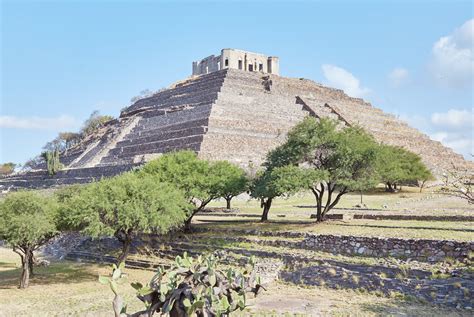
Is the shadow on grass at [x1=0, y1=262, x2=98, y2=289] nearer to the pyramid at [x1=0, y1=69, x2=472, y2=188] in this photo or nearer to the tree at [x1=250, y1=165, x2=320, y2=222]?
the tree at [x1=250, y1=165, x2=320, y2=222]

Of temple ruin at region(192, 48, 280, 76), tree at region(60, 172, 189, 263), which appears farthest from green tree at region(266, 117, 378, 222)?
temple ruin at region(192, 48, 280, 76)

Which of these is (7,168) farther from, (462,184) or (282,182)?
(462,184)

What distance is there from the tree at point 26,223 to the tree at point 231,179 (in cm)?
831

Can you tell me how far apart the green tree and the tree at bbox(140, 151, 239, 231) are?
3.72m

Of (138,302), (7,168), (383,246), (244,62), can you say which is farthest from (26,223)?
(7,168)

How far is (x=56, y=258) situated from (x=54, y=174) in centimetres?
2515

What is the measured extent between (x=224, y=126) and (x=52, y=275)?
1032 inches

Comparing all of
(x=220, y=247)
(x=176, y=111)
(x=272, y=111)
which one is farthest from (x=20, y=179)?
(x=220, y=247)

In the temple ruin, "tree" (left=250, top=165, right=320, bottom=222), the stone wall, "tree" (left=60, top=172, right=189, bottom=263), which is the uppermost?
the temple ruin

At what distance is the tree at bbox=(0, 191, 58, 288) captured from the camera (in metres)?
18.5

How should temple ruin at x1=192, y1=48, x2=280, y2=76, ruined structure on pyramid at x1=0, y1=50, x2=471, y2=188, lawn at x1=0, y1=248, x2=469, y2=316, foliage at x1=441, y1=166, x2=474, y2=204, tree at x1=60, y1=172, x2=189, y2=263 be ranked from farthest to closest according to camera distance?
1. temple ruin at x1=192, y1=48, x2=280, y2=76
2. ruined structure on pyramid at x1=0, y1=50, x2=471, y2=188
3. tree at x1=60, y1=172, x2=189, y2=263
4. lawn at x1=0, y1=248, x2=469, y2=316
5. foliage at x1=441, y1=166, x2=474, y2=204

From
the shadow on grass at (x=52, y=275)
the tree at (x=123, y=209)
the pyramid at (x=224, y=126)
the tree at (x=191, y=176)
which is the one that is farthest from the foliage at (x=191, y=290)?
the pyramid at (x=224, y=126)

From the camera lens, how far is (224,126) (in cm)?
4512

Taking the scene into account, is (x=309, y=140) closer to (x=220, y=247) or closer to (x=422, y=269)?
(x=220, y=247)
